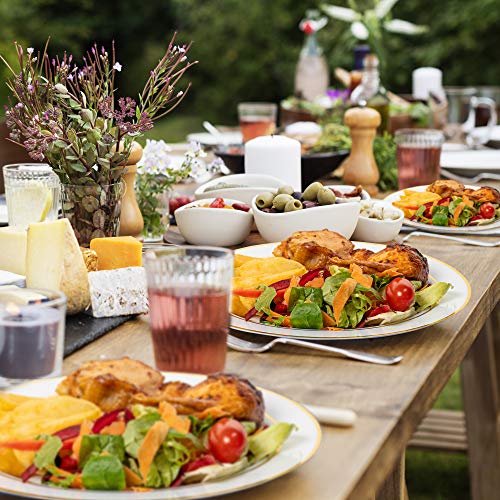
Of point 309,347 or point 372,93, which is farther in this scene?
point 372,93

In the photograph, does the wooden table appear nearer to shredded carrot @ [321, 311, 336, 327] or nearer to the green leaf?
shredded carrot @ [321, 311, 336, 327]

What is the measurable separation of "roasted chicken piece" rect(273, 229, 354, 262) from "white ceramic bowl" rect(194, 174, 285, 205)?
422mm

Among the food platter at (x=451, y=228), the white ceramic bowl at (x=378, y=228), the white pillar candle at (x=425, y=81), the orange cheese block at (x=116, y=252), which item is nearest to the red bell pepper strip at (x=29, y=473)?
the orange cheese block at (x=116, y=252)

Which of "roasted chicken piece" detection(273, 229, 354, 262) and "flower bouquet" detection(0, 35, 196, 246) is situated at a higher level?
"flower bouquet" detection(0, 35, 196, 246)

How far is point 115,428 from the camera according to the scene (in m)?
0.89

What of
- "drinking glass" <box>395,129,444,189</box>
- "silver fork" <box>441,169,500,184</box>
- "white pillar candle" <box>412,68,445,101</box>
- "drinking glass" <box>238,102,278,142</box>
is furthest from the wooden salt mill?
"white pillar candle" <box>412,68,445,101</box>

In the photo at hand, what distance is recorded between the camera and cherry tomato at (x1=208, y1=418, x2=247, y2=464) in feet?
2.89

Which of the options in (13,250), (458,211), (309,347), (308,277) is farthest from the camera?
(458,211)

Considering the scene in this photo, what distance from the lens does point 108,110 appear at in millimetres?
1606

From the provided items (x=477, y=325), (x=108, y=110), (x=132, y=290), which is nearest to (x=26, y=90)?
(x=108, y=110)

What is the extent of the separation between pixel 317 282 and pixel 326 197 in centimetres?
48

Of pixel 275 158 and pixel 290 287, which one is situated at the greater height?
pixel 275 158

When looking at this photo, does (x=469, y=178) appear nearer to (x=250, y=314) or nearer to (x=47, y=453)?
(x=250, y=314)

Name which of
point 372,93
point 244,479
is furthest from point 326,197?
point 372,93
